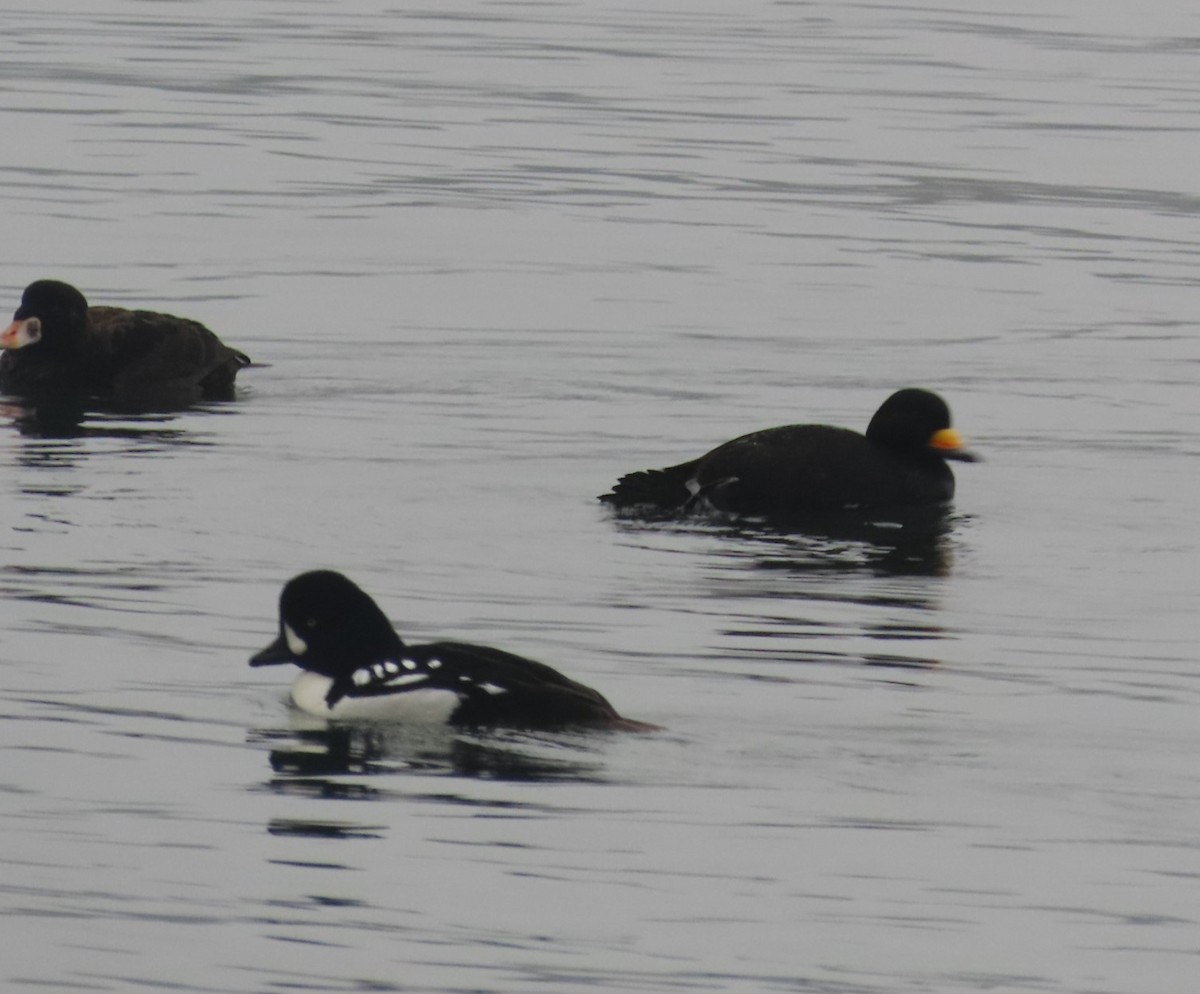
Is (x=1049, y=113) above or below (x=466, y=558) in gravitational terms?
above

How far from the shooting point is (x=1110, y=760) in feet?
32.9

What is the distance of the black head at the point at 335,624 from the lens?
408 inches

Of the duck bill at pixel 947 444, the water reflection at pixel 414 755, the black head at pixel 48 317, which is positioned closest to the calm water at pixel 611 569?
the water reflection at pixel 414 755

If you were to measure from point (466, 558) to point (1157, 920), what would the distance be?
5.25 meters

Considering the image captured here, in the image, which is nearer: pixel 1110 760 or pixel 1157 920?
pixel 1157 920

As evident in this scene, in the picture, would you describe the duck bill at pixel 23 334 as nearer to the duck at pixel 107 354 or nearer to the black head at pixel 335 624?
the duck at pixel 107 354

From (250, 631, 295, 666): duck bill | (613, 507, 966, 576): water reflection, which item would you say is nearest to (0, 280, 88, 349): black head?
(613, 507, 966, 576): water reflection

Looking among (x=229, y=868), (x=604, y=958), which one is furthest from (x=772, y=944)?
(x=229, y=868)

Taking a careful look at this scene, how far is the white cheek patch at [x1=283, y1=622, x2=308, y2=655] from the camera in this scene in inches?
409

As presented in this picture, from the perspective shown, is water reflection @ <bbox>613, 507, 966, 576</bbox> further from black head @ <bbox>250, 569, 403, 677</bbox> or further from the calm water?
black head @ <bbox>250, 569, 403, 677</bbox>

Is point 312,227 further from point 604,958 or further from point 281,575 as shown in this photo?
point 604,958

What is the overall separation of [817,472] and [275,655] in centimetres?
450

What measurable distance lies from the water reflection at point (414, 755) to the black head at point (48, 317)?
826 centimetres

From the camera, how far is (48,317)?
59.4ft
